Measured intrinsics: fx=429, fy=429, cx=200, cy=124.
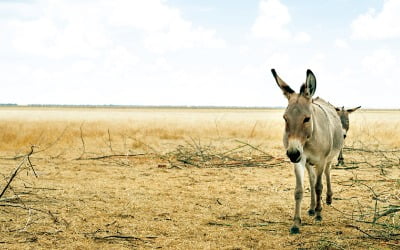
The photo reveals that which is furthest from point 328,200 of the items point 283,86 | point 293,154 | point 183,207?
point 293,154

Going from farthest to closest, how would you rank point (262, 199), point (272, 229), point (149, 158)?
point (149, 158)
point (262, 199)
point (272, 229)

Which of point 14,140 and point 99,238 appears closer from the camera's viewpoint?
point 99,238

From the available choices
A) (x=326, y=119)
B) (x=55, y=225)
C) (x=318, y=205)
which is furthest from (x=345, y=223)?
(x=55, y=225)

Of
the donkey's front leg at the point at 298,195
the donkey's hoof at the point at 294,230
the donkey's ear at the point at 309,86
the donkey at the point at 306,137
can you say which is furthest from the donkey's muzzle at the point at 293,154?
the donkey's hoof at the point at 294,230

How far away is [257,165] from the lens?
41.0 feet

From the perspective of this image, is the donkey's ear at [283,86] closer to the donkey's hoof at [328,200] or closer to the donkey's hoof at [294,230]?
the donkey's hoof at [294,230]

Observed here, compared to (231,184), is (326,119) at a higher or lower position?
higher

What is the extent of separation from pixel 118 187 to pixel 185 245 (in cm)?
412

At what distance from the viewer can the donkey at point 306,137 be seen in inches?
223

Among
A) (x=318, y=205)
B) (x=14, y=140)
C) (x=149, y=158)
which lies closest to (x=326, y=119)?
(x=318, y=205)

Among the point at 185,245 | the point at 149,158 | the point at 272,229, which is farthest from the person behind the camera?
the point at 149,158

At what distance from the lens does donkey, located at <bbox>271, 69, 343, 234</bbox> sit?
5.66m

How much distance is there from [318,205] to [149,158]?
824cm

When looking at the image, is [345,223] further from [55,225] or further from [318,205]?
[55,225]
